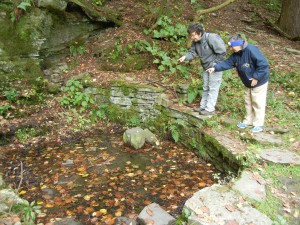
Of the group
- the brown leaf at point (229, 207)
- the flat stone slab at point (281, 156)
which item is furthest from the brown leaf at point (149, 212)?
Result: the flat stone slab at point (281, 156)

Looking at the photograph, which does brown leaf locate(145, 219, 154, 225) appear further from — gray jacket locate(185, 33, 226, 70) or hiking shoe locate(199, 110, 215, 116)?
gray jacket locate(185, 33, 226, 70)

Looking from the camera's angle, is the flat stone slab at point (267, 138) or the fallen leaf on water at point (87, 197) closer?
the fallen leaf on water at point (87, 197)

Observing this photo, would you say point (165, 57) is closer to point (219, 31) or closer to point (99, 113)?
point (99, 113)

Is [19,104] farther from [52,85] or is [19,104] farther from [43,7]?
[43,7]

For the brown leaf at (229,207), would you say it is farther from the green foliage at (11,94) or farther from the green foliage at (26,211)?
the green foliage at (11,94)

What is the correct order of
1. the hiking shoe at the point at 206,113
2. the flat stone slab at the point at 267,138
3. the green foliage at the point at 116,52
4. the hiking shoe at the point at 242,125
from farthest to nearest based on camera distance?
the green foliage at the point at 116,52
the hiking shoe at the point at 206,113
the hiking shoe at the point at 242,125
the flat stone slab at the point at 267,138

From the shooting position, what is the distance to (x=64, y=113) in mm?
7699

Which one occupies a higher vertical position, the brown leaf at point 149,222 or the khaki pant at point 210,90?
the khaki pant at point 210,90

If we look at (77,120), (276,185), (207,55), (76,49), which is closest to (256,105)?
(207,55)

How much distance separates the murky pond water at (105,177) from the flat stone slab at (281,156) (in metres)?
1.11

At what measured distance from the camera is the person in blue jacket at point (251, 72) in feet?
18.1

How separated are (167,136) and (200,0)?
693 cm

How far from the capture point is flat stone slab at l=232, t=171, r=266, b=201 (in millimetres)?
4270

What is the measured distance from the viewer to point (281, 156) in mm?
5246
